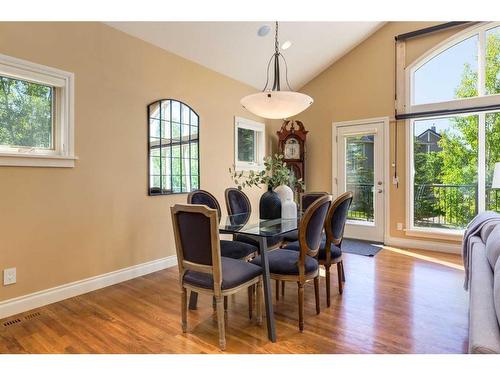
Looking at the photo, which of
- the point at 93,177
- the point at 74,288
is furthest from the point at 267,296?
the point at 93,177

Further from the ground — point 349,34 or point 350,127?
point 349,34

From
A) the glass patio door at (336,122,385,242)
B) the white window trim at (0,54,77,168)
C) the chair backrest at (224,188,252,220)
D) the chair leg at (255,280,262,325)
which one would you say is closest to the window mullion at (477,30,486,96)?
the glass patio door at (336,122,385,242)

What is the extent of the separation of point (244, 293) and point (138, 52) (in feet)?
9.38

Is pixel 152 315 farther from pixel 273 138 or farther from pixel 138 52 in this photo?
pixel 273 138

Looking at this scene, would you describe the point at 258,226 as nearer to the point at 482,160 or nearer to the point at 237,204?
Result: the point at 237,204

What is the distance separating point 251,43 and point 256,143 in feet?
5.92

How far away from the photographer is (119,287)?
122 inches

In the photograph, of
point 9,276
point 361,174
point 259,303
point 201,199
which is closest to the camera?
point 259,303

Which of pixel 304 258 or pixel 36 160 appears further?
pixel 36 160

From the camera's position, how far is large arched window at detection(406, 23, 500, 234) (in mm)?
4102

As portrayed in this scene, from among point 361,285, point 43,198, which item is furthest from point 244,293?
point 43,198

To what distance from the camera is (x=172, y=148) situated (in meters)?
3.78

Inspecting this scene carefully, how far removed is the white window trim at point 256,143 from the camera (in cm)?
481

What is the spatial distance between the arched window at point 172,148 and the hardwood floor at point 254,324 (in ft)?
4.02
